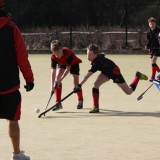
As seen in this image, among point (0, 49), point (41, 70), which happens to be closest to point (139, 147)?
point (0, 49)

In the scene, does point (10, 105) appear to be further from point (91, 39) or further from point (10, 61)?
point (91, 39)

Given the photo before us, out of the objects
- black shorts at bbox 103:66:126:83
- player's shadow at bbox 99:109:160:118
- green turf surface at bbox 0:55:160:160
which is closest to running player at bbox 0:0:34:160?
green turf surface at bbox 0:55:160:160

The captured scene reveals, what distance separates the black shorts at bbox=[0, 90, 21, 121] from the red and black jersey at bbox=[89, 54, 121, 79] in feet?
12.9

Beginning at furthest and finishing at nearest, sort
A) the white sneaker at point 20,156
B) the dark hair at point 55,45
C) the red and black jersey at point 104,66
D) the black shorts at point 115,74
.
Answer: the black shorts at point 115,74
the red and black jersey at point 104,66
the dark hair at point 55,45
the white sneaker at point 20,156

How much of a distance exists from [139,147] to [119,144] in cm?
28

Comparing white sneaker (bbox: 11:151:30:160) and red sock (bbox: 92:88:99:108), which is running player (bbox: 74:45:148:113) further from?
white sneaker (bbox: 11:151:30:160)

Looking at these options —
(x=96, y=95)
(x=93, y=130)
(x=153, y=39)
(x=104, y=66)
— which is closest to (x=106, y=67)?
(x=104, y=66)

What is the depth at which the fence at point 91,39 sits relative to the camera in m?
29.4

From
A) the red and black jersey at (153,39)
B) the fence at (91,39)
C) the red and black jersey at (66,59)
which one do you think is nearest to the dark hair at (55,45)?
the red and black jersey at (66,59)

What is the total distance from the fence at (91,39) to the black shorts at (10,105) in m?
22.8

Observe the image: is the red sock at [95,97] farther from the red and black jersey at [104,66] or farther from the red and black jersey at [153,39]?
the red and black jersey at [153,39]

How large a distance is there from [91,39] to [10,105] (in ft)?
80.5

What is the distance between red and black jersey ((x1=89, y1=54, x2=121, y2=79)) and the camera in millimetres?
10180

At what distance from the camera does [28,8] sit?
3644 cm
